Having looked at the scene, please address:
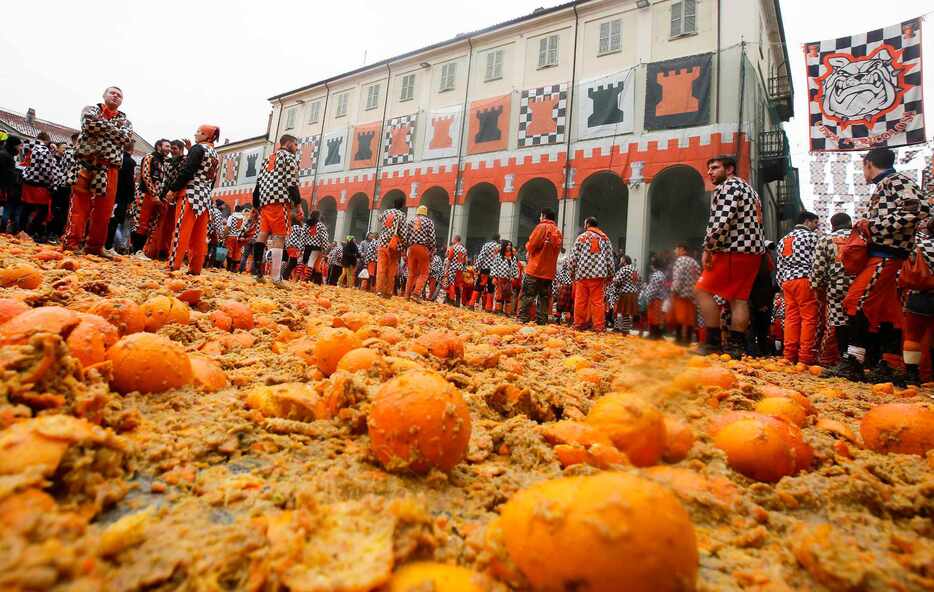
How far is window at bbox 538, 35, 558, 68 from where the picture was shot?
16.2 metres

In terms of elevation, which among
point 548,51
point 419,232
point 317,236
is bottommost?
point 419,232

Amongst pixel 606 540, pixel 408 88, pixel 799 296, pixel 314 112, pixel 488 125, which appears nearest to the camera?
pixel 606 540

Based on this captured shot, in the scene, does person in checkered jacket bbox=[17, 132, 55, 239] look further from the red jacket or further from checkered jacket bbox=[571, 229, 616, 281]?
checkered jacket bbox=[571, 229, 616, 281]

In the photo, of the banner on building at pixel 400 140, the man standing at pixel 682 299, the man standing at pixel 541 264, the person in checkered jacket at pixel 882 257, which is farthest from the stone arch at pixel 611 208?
the man standing at pixel 682 299

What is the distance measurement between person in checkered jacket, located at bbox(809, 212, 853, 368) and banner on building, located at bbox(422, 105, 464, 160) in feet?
47.3

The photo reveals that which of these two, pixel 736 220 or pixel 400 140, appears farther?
pixel 400 140

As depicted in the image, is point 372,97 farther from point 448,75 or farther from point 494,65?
point 494,65

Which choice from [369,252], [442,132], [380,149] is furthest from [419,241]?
[380,149]

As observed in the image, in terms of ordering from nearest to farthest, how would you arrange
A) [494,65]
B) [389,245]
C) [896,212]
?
[896,212]
[389,245]
[494,65]

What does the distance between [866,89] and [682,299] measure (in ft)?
37.4

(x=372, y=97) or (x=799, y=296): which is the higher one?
(x=372, y=97)

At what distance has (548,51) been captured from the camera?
16359 mm

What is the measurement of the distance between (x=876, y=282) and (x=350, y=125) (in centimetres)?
2171

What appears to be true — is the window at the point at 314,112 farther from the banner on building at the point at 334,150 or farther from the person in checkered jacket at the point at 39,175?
Answer: the person in checkered jacket at the point at 39,175
